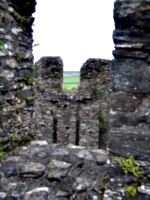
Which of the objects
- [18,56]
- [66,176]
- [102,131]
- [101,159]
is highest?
[18,56]

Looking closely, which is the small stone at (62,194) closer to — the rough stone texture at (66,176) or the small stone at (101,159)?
the rough stone texture at (66,176)

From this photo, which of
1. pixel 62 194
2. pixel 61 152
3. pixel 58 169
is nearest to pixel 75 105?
pixel 61 152

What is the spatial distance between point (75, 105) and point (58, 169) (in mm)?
7096

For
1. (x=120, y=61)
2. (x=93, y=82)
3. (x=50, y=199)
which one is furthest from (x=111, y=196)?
(x=93, y=82)

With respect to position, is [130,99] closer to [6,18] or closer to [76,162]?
[76,162]

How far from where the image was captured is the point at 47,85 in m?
10.5

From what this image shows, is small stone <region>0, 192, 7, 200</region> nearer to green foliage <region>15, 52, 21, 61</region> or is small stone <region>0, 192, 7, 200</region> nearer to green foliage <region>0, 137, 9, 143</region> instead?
green foliage <region>0, 137, 9, 143</region>

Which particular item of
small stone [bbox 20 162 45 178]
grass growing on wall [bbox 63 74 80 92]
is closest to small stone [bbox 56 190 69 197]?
small stone [bbox 20 162 45 178]

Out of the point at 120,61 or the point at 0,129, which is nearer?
the point at 120,61

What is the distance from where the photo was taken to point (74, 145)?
402 centimetres

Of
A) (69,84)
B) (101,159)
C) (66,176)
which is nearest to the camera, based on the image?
(66,176)

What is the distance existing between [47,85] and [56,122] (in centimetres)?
149

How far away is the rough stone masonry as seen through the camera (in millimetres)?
2488

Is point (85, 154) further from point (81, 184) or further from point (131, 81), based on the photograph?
point (131, 81)
